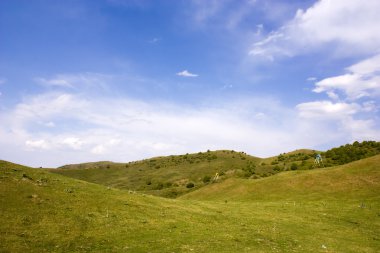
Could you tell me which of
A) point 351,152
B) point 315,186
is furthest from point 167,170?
point 315,186

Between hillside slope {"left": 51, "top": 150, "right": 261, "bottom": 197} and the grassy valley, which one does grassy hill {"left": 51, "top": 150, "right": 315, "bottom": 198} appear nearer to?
hillside slope {"left": 51, "top": 150, "right": 261, "bottom": 197}

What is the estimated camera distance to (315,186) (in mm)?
49531

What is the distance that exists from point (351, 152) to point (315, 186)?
3267 centimetres

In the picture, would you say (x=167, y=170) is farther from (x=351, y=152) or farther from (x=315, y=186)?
(x=315, y=186)

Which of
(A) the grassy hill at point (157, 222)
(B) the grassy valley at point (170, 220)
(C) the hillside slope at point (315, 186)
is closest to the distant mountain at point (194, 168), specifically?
(C) the hillside slope at point (315, 186)

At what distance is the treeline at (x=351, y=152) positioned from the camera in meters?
73.1

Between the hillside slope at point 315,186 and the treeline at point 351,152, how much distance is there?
19898 millimetres

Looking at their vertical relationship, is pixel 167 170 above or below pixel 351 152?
below

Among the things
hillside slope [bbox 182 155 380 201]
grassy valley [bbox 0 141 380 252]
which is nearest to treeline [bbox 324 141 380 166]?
hillside slope [bbox 182 155 380 201]

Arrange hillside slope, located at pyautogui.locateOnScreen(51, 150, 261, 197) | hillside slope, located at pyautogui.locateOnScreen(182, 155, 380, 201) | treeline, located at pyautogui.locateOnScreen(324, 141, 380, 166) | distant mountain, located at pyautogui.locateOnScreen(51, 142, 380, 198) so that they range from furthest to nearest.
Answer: hillside slope, located at pyautogui.locateOnScreen(51, 150, 261, 197), distant mountain, located at pyautogui.locateOnScreen(51, 142, 380, 198), treeline, located at pyautogui.locateOnScreen(324, 141, 380, 166), hillside slope, located at pyautogui.locateOnScreen(182, 155, 380, 201)

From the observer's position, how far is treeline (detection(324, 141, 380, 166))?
73.1 metres

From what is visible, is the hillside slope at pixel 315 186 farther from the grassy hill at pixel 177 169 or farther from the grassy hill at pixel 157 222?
the grassy hill at pixel 177 169

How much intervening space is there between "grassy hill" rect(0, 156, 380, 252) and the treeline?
32.0m

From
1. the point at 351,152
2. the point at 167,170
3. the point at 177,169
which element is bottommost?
the point at 167,170
